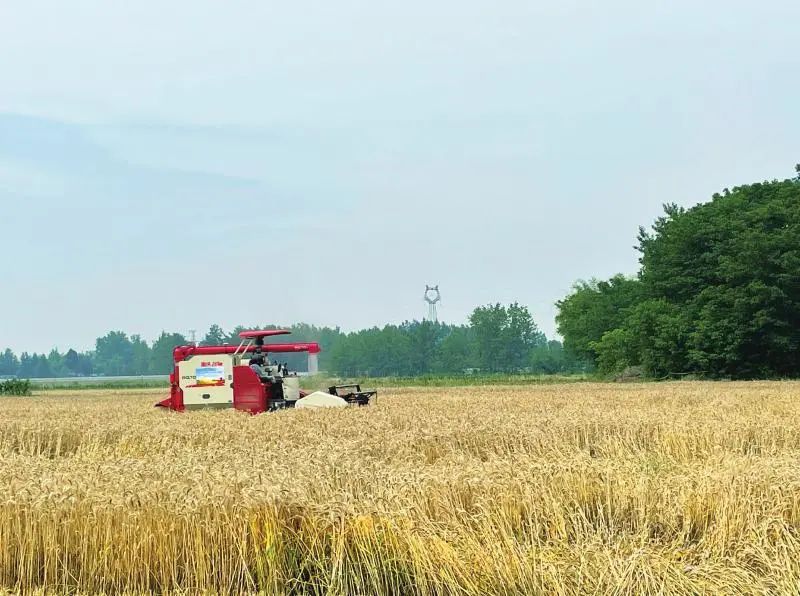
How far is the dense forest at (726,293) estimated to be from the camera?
55.9 meters

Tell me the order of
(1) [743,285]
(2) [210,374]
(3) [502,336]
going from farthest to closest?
(3) [502,336], (1) [743,285], (2) [210,374]

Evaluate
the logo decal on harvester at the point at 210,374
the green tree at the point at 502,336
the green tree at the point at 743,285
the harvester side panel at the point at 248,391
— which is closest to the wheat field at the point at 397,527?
the harvester side panel at the point at 248,391

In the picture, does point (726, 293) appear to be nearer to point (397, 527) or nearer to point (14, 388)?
point (14, 388)

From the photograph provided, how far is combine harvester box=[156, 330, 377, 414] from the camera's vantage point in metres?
22.9

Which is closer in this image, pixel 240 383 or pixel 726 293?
pixel 240 383

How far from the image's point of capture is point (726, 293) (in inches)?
2261

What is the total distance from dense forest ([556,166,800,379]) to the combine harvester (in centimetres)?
3879

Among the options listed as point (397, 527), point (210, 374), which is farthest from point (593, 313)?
point (397, 527)

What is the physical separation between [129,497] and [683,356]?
58.2m

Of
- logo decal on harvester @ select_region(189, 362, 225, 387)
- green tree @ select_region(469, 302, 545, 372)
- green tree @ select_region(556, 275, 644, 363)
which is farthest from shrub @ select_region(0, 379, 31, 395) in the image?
green tree @ select_region(469, 302, 545, 372)

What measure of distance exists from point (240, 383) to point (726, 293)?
42.6 meters

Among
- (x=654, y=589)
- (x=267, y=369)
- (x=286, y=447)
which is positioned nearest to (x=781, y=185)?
(x=267, y=369)

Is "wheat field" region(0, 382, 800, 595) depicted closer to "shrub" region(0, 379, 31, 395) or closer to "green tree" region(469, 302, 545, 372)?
"shrub" region(0, 379, 31, 395)

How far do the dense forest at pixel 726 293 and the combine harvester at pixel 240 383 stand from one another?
127 feet
